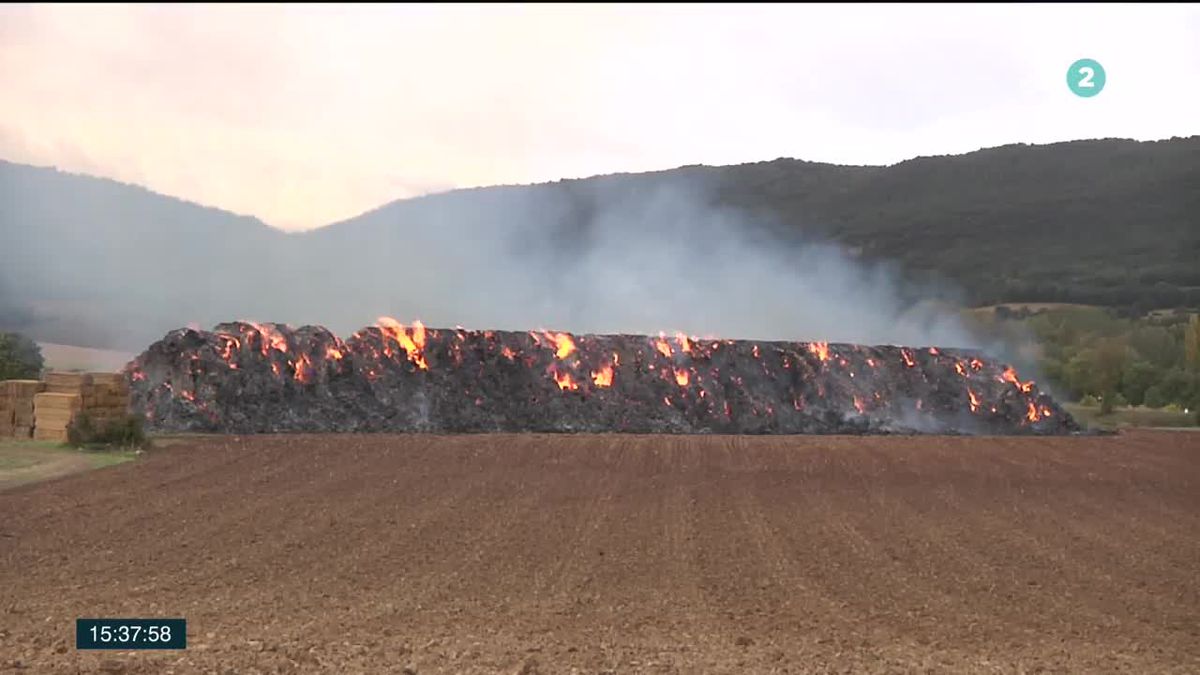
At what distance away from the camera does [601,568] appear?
12898 mm

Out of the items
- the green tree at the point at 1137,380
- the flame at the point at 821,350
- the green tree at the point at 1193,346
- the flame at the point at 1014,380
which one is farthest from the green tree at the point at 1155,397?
the flame at the point at 821,350

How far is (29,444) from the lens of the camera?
2577 cm

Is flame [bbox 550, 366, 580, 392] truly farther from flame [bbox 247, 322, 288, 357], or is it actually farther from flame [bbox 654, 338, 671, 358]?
flame [bbox 247, 322, 288, 357]

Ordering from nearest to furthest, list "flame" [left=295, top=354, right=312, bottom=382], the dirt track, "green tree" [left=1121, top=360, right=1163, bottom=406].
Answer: the dirt track < "flame" [left=295, top=354, right=312, bottom=382] < "green tree" [left=1121, top=360, right=1163, bottom=406]

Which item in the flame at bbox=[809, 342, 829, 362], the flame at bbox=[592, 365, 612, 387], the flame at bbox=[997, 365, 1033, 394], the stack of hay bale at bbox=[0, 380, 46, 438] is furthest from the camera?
the flame at bbox=[809, 342, 829, 362]

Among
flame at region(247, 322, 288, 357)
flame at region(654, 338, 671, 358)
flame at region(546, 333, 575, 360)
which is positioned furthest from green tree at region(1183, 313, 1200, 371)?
flame at region(247, 322, 288, 357)

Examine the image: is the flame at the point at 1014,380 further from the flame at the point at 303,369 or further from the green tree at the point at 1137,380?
the flame at the point at 303,369

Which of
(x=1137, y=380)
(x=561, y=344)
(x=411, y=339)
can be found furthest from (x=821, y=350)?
(x=1137, y=380)

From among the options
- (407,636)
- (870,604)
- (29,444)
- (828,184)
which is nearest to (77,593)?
(407,636)

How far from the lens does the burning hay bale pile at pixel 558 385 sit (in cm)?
3416

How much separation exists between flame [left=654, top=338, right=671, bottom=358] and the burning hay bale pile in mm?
93

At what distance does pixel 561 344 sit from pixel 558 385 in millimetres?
1863

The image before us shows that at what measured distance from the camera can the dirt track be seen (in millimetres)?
9273

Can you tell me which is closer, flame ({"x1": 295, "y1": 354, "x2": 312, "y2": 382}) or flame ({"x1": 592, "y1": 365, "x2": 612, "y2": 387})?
flame ({"x1": 295, "y1": 354, "x2": 312, "y2": 382})
